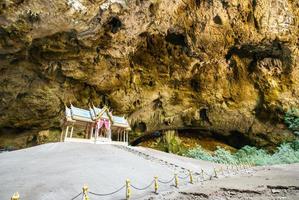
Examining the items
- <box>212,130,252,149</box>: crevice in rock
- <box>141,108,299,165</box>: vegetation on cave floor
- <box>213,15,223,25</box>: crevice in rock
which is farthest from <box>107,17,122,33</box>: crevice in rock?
<box>212,130,252,149</box>: crevice in rock

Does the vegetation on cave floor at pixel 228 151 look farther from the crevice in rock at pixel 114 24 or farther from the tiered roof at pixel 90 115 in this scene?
the crevice in rock at pixel 114 24

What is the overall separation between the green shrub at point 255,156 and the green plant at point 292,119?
1426 mm

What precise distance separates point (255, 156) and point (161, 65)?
12.9 metres

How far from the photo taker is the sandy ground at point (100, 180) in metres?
8.47

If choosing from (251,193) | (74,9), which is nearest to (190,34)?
(74,9)

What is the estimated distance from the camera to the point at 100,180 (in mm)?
10008

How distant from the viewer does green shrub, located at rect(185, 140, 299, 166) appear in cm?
2255

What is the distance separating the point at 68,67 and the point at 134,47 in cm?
615

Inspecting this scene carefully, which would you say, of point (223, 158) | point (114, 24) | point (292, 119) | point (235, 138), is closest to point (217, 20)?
point (114, 24)

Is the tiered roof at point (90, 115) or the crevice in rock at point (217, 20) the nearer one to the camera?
the tiered roof at point (90, 115)

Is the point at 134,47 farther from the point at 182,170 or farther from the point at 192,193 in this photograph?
the point at 192,193

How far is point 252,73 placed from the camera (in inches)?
1003

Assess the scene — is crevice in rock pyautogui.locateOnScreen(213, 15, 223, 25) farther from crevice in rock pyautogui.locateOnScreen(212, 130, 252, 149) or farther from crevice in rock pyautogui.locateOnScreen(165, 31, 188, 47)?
crevice in rock pyautogui.locateOnScreen(212, 130, 252, 149)

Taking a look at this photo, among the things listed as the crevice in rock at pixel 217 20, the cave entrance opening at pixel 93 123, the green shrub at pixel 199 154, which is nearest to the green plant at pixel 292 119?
the green shrub at pixel 199 154
